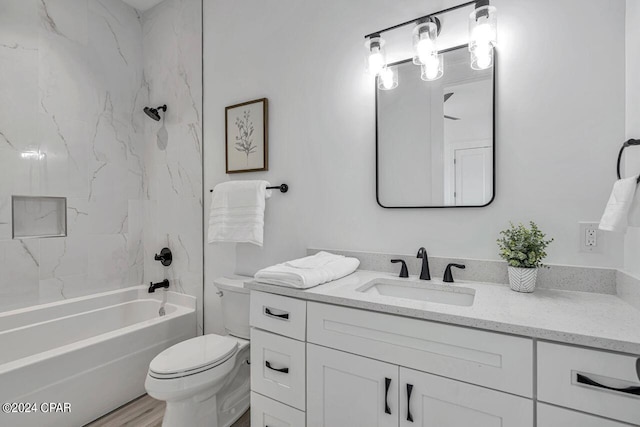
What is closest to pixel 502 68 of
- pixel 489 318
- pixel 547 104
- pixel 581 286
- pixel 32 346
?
pixel 547 104

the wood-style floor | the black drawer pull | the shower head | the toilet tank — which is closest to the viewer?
the black drawer pull

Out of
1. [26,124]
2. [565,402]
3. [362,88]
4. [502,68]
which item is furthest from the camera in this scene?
[26,124]

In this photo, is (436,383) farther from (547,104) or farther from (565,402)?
(547,104)

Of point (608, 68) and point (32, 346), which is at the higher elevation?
point (608, 68)

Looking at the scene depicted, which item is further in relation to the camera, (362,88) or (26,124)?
(26,124)

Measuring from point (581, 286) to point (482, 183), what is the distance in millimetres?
543

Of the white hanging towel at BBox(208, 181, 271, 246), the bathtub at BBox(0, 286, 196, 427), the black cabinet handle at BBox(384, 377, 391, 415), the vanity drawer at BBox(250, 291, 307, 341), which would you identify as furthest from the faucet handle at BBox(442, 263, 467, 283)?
the bathtub at BBox(0, 286, 196, 427)

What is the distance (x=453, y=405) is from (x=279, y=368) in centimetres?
69

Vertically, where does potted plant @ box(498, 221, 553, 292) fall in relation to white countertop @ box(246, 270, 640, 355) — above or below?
above

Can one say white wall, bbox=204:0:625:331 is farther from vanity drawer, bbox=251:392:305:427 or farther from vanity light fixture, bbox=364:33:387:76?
vanity drawer, bbox=251:392:305:427

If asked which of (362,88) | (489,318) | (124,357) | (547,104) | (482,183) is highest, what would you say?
(362,88)

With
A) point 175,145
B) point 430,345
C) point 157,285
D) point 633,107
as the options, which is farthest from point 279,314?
point 175,145

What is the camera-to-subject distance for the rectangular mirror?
1420 millimetres

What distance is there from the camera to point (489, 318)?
93 cm
